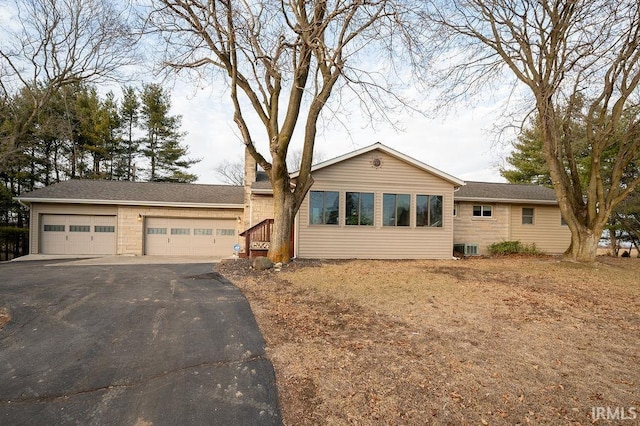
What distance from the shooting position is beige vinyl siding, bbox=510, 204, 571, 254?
15.3m

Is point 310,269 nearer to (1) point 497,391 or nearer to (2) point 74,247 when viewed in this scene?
(1) point 497,391

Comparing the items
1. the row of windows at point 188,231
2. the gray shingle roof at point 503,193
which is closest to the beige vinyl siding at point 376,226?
the gray shingle roof at point 503,193

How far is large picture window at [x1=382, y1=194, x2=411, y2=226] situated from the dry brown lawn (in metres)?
5.53

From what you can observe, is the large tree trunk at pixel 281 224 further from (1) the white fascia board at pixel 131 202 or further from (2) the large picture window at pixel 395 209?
(1) the white fascia board at pixel 131 202

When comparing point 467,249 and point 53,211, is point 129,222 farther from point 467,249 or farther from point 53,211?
point 467,249

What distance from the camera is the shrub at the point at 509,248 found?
14562mm

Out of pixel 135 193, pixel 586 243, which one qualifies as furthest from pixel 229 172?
pixel 586 243

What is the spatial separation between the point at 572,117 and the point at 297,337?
44.0ft

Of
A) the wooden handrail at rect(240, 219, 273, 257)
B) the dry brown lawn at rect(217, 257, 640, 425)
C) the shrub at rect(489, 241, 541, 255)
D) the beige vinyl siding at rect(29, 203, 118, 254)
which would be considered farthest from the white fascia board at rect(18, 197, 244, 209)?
the shrub at rect(489, 241, 541, 255)

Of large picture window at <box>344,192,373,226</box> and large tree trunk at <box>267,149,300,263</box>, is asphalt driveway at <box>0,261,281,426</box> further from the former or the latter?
large picture window at <box>344,192,373,226</box>

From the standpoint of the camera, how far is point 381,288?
6.74 metres

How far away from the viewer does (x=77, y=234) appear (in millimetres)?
14336

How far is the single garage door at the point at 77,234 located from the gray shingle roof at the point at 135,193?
964mm

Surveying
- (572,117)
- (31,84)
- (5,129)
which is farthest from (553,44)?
(5,129)
